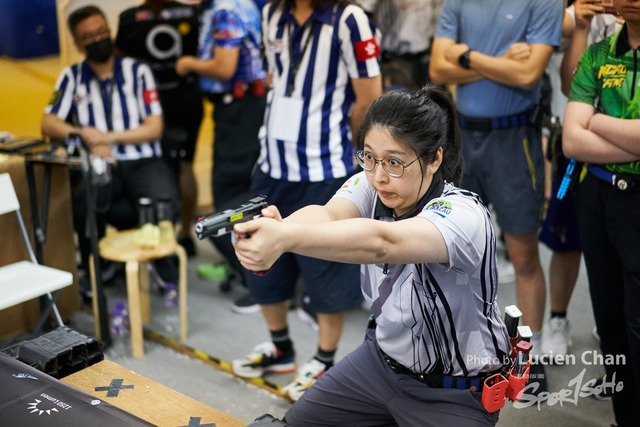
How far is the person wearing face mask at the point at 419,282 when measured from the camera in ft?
5.53

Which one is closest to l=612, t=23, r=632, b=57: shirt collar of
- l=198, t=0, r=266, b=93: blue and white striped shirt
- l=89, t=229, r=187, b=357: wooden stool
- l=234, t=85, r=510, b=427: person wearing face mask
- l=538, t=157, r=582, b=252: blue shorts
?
l=538, t=157, r=582, b=252: blue shorts

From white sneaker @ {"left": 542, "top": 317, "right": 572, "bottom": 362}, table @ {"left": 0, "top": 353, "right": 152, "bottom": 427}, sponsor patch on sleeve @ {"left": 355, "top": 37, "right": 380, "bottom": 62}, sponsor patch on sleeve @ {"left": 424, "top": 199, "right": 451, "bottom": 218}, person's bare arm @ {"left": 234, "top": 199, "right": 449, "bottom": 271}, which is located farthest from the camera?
white sneaker @ {"left": 542, "top": 317, "right": 572, "bottom": 362}

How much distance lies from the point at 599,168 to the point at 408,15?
2247 millimetres

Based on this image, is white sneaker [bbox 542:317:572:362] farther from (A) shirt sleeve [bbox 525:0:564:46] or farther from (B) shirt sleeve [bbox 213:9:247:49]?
(B) shirt sleeve [bbox 213:9:247:49]

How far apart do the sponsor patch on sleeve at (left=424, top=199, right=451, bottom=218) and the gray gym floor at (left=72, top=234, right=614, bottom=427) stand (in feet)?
4.35

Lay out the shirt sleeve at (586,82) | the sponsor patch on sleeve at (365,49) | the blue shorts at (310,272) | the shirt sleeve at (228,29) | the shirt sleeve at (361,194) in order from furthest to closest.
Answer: the shirt sleeve at (228,29)
the blue shorts at (310,272)
the sponsor patch on sleeve at (365,49)
the shirt sleeve at (586,82)
the shirt sleeve at (361,194)

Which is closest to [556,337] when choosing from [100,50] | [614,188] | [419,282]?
[614,188]

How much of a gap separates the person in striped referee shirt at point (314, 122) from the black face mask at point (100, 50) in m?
1.21

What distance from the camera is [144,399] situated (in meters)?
1.84

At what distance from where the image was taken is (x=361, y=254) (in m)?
1.54

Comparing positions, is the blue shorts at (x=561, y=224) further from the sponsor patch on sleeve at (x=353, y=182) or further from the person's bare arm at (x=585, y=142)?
the sponsor patch on sleeve at (x=353, y=182)

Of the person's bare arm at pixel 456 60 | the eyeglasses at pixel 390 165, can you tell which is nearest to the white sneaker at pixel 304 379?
the person's bare arm at pixel 456 60

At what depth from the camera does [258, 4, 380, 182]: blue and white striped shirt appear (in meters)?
2.75

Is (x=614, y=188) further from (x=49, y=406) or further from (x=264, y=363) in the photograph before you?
(x=49, y=406)
